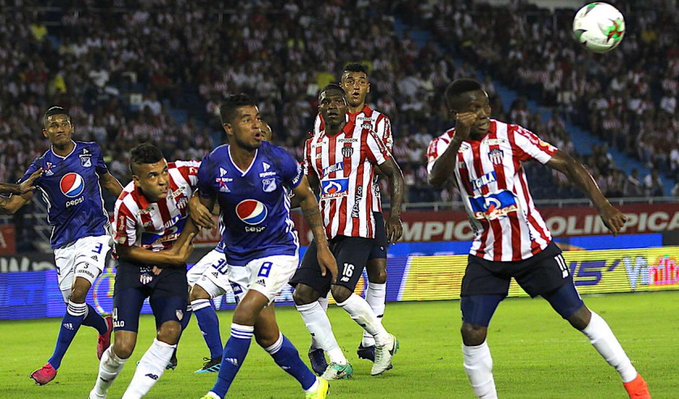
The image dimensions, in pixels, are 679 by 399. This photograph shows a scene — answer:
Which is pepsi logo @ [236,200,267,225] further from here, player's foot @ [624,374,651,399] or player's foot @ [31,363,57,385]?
player's foot @ [31,363,57,385]

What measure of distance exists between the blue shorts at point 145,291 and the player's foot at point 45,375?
7.33ft

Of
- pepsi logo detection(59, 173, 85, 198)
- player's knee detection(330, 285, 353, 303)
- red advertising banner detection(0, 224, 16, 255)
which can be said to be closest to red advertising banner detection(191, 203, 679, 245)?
red advertising banner detection(0, 224, 16, 255)

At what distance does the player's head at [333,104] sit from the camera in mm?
10477

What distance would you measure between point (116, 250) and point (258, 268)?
1069 millimetres

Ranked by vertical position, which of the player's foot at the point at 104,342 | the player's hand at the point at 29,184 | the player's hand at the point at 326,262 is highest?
the player's hand at the point at 326,262

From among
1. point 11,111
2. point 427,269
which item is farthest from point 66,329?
point 11,111

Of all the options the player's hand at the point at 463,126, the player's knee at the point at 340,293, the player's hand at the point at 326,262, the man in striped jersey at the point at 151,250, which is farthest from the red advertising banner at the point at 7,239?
the player's hand at the point at 463,126

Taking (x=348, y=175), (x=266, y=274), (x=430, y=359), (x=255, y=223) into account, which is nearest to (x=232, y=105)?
(x=255, y=223)

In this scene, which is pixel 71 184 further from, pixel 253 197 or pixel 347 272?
pixel 253 197

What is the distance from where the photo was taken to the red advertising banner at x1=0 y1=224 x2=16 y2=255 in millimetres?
22500

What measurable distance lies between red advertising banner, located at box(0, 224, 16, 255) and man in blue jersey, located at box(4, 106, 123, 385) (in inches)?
446

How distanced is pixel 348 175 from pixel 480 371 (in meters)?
3.48

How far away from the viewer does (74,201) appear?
11539 mm

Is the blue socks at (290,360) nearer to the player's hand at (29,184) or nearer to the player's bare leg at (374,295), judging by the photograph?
the player's bare leg at (374,295)
